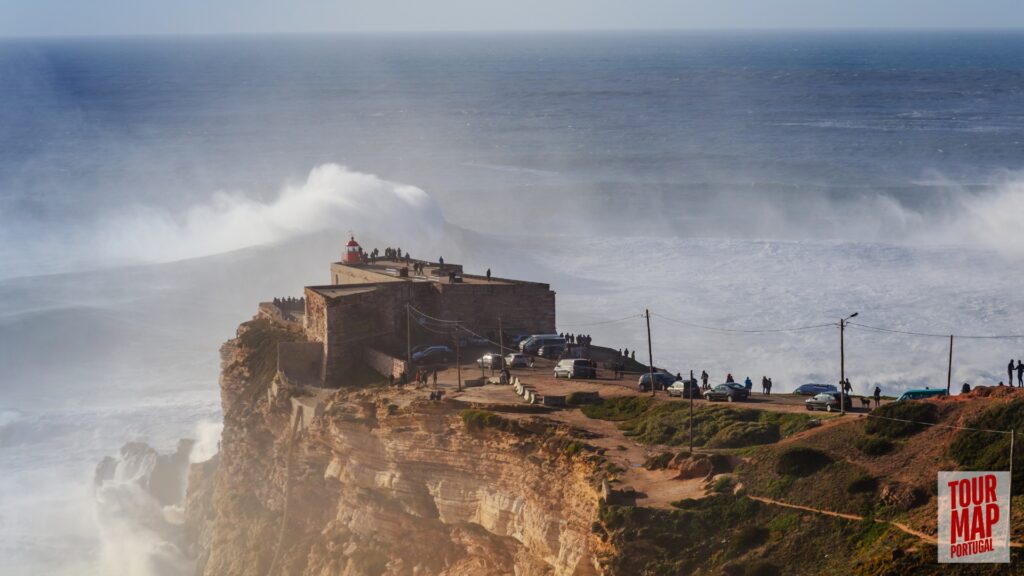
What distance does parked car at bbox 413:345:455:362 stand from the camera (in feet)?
162

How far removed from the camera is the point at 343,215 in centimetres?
10594

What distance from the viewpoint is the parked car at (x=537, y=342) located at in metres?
50.1

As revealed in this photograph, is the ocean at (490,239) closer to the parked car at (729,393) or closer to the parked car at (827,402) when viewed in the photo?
the parked car at (729,393)

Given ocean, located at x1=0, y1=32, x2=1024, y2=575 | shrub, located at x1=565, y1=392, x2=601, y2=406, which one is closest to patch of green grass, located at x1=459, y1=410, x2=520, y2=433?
shrub, located at x1=565, y1=392, x2=601, y2=406

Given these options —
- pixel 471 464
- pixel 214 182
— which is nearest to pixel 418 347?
pixel 471 464

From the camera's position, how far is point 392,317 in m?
50.5

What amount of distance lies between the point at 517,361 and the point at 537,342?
2.24 metres

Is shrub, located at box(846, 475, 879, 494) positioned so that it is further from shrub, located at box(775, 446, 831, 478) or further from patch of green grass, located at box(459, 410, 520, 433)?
patch of green grass, located at box(459, 410, 520, 433)

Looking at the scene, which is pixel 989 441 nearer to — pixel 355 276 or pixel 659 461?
pixel 659 461

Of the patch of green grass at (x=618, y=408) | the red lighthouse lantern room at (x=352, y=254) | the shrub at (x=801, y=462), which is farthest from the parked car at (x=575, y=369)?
the red lighthouse lantern room at (x=352, y=254)

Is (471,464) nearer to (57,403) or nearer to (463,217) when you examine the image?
(57,403)

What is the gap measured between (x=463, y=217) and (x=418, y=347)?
6671 cm

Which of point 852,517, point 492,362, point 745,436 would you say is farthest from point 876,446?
point 492,362

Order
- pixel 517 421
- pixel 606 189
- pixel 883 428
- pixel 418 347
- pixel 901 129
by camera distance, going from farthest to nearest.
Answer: pixel 901 129 → pixel 606 189 → pixel 418 347 → pixel 517 421 → pixel 883 428
